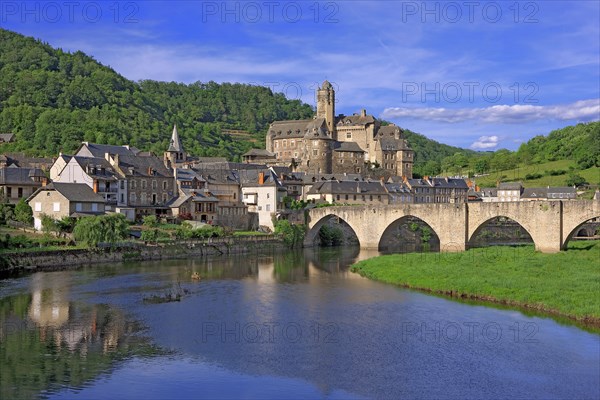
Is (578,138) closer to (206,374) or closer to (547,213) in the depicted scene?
(547,213)

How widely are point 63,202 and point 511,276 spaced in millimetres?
39029

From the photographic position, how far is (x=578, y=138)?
154500 mm

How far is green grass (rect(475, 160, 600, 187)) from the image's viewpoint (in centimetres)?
12487

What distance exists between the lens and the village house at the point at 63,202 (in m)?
59.4

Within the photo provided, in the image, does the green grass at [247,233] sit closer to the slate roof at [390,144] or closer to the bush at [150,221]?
the bush at [150,221]

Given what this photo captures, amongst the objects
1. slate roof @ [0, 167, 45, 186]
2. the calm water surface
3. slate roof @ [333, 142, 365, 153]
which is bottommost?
the calm water surface

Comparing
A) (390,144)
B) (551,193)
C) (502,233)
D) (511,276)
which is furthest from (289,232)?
(551,193)

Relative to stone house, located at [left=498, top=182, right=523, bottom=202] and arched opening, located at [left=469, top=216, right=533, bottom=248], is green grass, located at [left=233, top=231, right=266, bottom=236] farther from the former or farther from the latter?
stone house, located at [left=498, top=182, right=523, bottom=202]

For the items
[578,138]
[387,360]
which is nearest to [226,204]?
[387,360]

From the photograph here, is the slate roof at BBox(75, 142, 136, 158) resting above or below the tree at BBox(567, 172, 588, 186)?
above

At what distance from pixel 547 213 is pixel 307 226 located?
2979cm

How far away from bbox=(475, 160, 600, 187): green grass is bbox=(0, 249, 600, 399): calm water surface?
93.8 m

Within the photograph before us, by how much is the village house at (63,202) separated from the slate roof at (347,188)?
30.8 meters

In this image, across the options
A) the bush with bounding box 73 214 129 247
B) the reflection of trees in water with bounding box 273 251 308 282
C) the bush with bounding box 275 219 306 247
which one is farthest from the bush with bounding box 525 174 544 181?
the bush with bounding box 73 214 129 247
